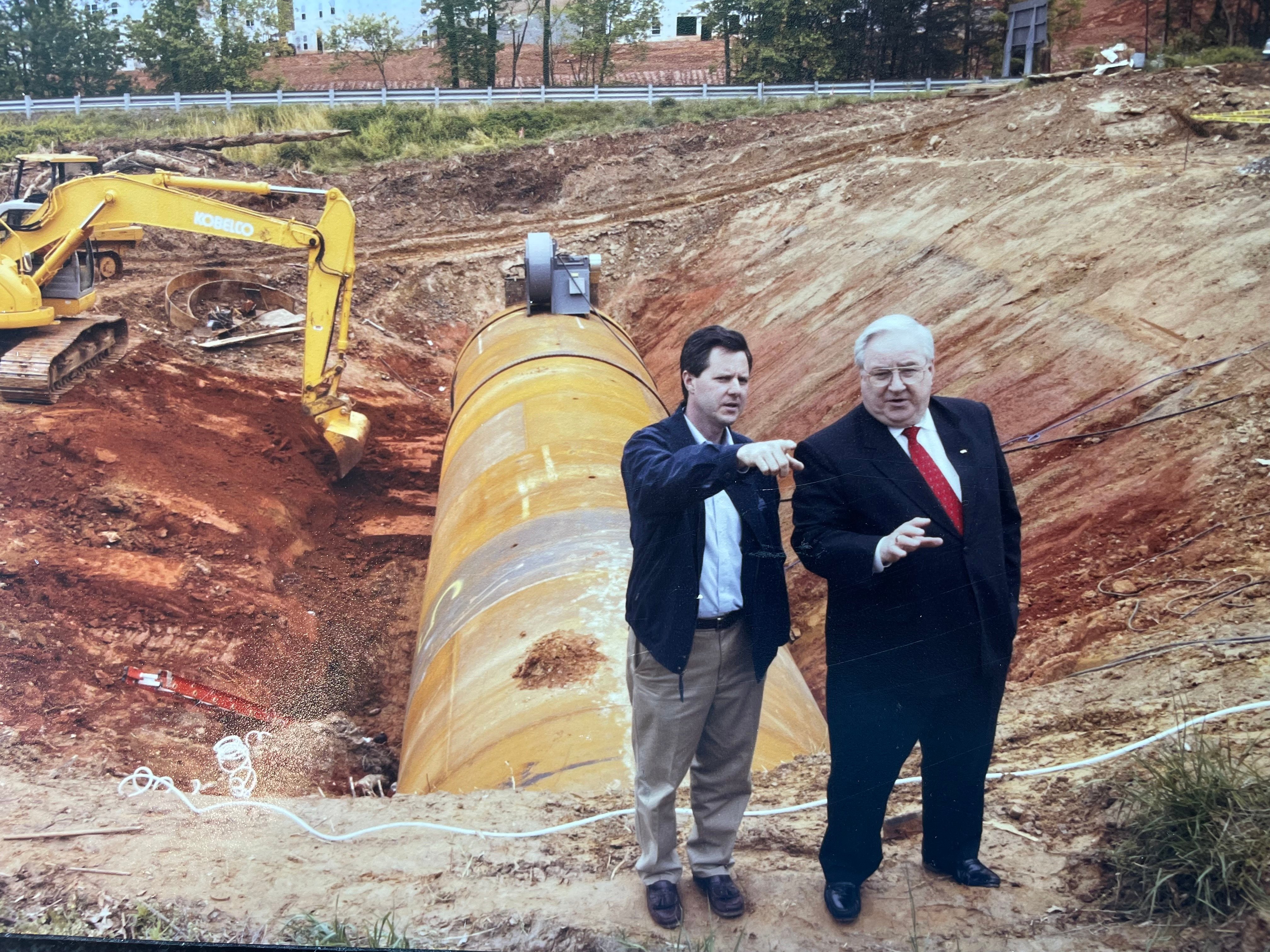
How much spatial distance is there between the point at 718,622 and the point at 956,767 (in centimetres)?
89

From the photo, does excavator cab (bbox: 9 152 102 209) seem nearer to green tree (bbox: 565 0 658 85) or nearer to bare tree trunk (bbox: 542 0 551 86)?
bare tree trunk (bbox: 542 0 551 86)

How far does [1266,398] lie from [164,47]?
115 feet

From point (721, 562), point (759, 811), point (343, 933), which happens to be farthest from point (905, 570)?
point (343, 933)

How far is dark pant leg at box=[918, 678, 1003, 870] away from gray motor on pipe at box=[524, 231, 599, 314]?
7.41m

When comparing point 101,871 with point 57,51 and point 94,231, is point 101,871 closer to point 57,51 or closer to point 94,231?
point 94,231

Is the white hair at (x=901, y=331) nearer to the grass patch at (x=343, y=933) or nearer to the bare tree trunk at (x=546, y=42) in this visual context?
the grass patch at (x=343, y=933)

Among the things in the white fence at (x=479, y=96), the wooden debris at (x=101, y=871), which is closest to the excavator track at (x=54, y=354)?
the wooden debris at (x=101, y=871)

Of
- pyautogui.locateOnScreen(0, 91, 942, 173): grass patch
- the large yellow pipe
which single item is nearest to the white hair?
the large yellow pipe

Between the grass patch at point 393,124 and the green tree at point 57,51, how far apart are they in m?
7.18

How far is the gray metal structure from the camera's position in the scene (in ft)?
76.2

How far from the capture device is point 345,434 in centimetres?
1152

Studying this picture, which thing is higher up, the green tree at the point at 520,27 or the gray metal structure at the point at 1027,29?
the green tree at the point at 520,27

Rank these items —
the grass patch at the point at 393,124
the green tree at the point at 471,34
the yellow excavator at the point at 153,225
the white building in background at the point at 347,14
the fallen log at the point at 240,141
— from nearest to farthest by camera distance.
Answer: the yellow excavator at the point at 153,225
the fallen log at the point at 240,141
the grass patch at the point at 393,124
the green tree at the point at 471,34
the white building in background at the point at 347,14

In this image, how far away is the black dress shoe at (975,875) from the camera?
10.8 feet
